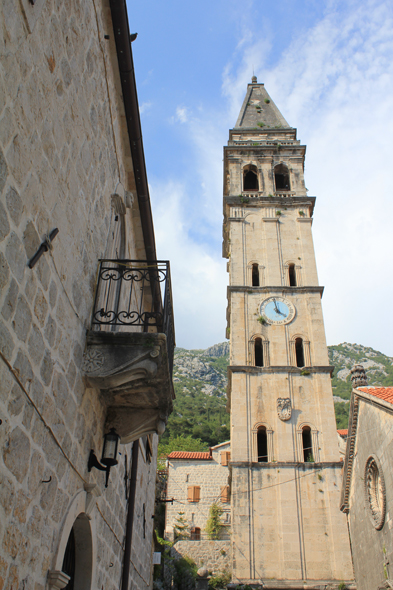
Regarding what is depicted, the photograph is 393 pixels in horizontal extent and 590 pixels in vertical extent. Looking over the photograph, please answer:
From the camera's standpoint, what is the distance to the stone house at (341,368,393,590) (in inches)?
508

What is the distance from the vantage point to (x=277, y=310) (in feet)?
85.4

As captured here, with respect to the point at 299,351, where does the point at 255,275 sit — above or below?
above

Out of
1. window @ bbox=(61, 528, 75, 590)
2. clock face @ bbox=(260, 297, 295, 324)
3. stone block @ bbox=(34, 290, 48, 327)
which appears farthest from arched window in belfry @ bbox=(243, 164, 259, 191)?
stone block @ bbox=(34, 290, 48, 327)

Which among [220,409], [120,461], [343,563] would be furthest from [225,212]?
[220,409]

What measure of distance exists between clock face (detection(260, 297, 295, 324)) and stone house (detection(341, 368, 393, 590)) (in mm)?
9891

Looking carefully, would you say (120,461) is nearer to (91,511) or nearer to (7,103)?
(91,511)

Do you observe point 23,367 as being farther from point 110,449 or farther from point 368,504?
point 368,504

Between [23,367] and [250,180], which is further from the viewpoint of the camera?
[250,180]

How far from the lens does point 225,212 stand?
32.2 meters

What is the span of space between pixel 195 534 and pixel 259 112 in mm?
31883

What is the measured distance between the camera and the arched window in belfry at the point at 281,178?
31.9 meters

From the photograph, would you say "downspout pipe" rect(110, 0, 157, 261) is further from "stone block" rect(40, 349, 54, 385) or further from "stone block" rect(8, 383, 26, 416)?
"stone block" rect(8, 383, 26, 416)

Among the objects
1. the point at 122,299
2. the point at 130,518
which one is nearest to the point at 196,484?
the point at 130,518

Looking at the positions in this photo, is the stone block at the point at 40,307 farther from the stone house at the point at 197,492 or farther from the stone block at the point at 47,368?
the stone house at the point at 197,492
